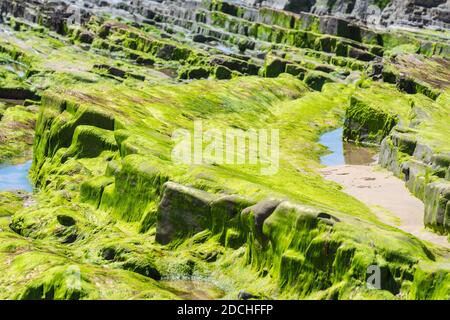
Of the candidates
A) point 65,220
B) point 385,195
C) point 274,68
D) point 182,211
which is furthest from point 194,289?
point 274,68

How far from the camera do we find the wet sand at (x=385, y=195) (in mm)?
31422

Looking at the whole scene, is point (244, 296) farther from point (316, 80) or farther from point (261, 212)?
point (316, 80)

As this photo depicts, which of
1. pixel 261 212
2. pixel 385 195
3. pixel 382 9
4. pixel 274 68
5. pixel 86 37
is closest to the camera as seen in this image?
pixel 261 212

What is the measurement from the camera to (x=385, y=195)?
36906 millimetres

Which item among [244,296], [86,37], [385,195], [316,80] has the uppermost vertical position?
[244,296]

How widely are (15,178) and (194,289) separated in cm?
2000

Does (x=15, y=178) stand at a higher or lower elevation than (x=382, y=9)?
lower

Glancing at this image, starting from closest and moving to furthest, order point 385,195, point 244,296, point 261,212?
point 244,296, point 261,212, point 385,195

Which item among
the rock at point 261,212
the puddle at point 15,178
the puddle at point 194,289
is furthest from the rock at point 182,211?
the puddle at point 15,178

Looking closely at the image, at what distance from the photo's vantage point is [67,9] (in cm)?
11681

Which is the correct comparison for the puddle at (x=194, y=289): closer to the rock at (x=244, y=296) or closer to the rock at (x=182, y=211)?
the rock at (x=244, y=296)

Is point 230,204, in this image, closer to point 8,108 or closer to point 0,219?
point 0,219

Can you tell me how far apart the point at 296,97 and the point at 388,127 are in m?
15.9

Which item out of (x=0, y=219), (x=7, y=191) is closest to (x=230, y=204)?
(x=0, y=219)
